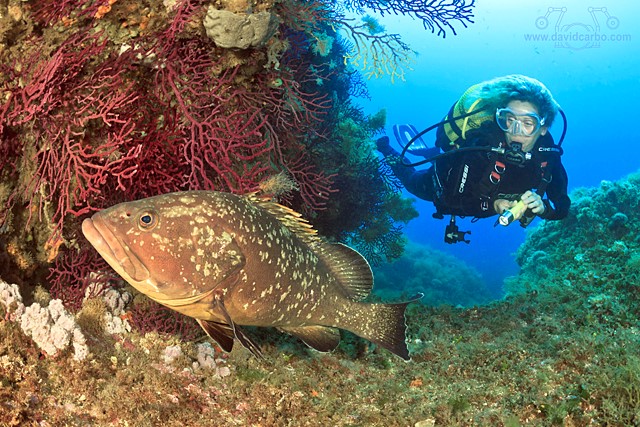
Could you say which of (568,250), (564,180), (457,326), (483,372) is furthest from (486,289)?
(483,372)

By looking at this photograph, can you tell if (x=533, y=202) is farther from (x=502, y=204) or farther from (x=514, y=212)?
(x=502, y=204)

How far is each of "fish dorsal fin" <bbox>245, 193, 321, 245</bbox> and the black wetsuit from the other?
215 inches

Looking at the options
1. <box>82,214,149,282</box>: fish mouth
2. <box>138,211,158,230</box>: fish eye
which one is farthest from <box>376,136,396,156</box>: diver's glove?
<box>82,214,149,282</box>: fish mouth

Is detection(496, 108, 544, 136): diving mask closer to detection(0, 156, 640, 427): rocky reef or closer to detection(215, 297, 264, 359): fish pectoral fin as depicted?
detection(0, 156, 640, 427): rocky reef

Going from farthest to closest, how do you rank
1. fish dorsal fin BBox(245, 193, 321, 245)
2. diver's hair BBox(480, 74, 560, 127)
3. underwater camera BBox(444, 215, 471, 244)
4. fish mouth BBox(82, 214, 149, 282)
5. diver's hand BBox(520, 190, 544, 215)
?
underwater camera BBox(444, 215, 471, 244)
diver's hair BBox(480, 74, 560, 127)
diver's hand BBox(520, 190, 544, 215)
fish dorsal fin BBox(245, 193, 321, 245)
fish mouth BBox(82, 214, 149, 282)

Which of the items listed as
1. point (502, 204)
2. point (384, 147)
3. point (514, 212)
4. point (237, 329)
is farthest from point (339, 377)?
point (384, 147)

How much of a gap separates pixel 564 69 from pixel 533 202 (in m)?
130

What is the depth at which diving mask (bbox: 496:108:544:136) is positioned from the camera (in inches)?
310

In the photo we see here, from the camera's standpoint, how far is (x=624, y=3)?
88.4m

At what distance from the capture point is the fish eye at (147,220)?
2441mm

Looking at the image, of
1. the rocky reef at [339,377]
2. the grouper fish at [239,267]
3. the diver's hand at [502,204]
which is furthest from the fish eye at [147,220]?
the diver's hand at [502,204]

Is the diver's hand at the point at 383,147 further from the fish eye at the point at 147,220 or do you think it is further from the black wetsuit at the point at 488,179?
the fish eye at the point at 147,220

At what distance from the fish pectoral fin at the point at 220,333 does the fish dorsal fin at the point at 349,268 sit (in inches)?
39.9

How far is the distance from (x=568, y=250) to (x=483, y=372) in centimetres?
676
